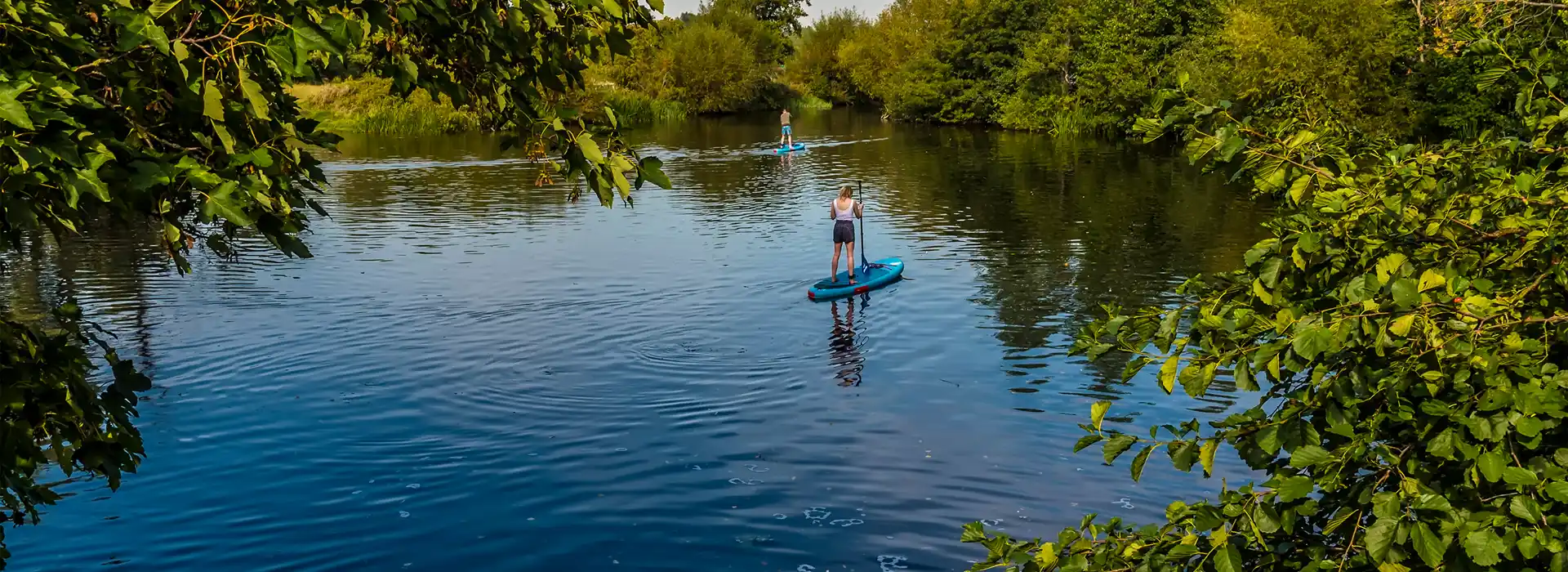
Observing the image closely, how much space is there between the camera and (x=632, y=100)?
80.4 m

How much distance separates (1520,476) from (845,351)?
13606 mm

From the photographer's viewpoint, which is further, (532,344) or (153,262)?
(153,262)

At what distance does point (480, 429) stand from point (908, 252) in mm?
14056

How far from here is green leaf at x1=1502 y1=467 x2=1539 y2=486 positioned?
144 inches

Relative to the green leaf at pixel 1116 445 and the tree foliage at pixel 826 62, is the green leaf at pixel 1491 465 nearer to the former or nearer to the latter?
the green leaf at pixel 1116 445

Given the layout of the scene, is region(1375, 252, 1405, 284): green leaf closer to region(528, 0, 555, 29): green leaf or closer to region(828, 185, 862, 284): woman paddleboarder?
region(528, 0, 555, 29): green leaf

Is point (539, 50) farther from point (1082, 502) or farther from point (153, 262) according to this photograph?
point (153, 262)

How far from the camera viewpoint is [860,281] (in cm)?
2139

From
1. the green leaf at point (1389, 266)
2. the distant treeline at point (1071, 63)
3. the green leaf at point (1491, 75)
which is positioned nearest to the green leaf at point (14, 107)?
the distant treeline at point (1071, 63)

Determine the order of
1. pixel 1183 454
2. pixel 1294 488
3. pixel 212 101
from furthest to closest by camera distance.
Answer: pixel 1183 454 → pixel 1294 488 → pixel 212 101

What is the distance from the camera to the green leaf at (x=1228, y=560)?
4.07m

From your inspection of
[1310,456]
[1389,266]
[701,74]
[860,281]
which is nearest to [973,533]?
[1310,456]

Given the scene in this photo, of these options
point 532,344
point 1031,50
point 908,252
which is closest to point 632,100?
point 1031,50

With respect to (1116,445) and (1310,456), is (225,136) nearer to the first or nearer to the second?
(1116,445)
